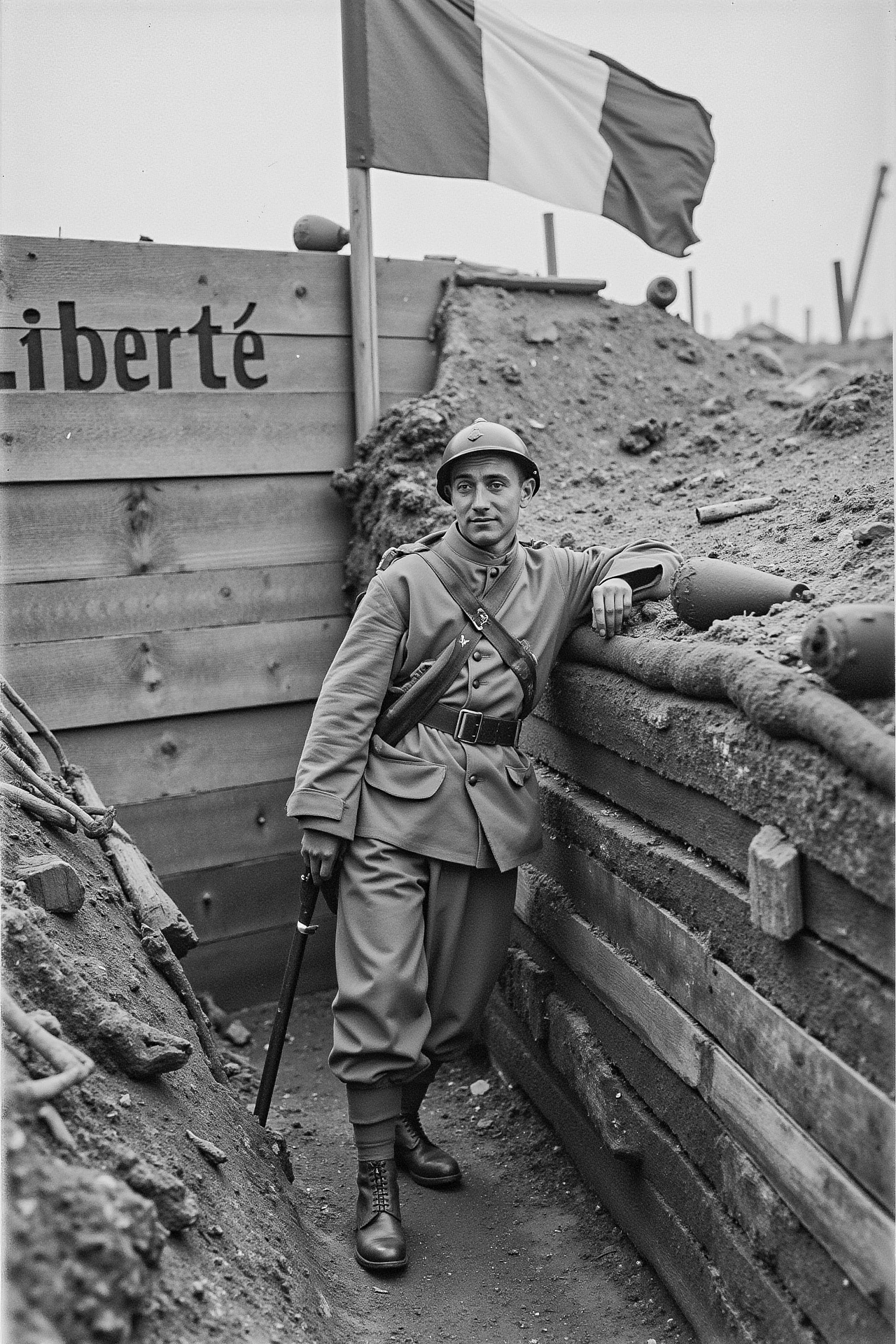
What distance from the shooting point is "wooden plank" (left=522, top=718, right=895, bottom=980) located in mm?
2104

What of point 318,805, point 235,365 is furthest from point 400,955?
point 235,365

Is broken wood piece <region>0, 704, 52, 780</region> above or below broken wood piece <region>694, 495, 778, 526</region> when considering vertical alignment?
below

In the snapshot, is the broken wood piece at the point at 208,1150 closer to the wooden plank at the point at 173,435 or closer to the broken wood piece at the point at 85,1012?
the broken wood piece at the point at 85,1012

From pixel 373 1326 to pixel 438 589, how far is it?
202 cm

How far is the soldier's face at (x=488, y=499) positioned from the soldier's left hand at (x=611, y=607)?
354mm

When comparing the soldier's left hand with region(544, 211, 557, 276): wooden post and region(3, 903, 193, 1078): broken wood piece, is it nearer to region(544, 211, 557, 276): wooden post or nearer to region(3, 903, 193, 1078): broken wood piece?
region(3, 903, 193, 1078): broken wood piece

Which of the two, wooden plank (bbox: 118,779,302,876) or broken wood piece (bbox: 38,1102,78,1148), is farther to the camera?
wooden plank (bbox: 118,779,302,876)

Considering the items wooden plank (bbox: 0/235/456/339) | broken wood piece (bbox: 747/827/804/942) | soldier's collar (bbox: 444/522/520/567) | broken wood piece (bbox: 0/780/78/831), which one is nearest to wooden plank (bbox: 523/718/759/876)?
broken wood piece (bbox: 747/827/804/942)

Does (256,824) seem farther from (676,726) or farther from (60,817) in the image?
(676,726)

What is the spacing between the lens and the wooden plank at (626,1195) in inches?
111

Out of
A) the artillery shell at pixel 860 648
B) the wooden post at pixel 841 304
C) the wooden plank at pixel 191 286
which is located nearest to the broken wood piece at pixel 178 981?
the artillery shell at pixel 860 648

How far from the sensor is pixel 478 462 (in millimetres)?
3562

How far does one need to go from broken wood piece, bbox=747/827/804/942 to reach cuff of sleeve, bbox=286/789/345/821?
132cm

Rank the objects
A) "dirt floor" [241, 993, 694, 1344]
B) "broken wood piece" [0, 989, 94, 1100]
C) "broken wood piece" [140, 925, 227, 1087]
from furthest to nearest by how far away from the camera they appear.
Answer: "broken wood piece" [140, 925, 227, 1087] < "dirt floor" [241, 993, 694, 1344] < "broken wood piece" [0, 989, 94, 1100]
